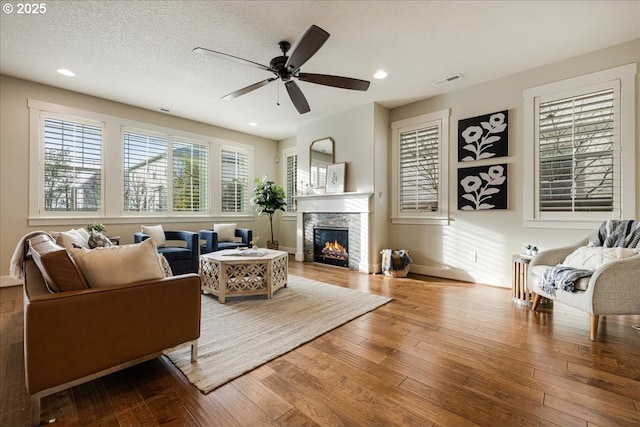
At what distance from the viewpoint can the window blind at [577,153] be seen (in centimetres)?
309

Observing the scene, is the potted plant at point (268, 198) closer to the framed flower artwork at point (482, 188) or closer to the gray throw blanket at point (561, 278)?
the framed flower artwork at point (482, 188)

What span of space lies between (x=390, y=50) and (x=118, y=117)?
4.44 meters

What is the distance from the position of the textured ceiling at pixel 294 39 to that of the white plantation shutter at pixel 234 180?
2.09m

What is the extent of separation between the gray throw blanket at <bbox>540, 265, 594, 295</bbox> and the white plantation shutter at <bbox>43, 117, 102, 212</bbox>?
5.99m

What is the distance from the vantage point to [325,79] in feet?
9.10

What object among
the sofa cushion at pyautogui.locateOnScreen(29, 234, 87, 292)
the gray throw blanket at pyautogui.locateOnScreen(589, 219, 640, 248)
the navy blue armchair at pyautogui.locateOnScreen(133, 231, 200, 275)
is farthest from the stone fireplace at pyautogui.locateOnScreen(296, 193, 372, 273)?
the sofa cushion at pyautogui.locateOnScreen(29, 234, 87, 292)

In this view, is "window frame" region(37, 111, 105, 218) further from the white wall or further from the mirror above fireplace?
the mirror above fireplace

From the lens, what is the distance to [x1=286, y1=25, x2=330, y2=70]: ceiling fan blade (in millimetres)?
2074

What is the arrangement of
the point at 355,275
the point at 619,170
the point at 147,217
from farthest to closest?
the point at 147,217 → the point at 355,275 → the point at 619,170

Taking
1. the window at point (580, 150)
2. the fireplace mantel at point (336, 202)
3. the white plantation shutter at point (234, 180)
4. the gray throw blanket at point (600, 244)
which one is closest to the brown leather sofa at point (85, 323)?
the gray throw blanket at point (600, 244)

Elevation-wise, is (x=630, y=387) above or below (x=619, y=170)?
below

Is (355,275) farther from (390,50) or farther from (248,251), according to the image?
(390,50)

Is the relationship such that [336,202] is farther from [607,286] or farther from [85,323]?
[85,323]

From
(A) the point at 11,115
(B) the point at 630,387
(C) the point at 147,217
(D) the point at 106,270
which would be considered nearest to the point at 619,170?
(B) the point at 630,387
